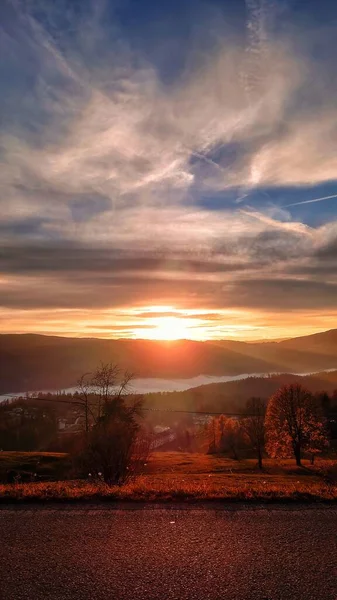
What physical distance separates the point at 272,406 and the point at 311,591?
191ft

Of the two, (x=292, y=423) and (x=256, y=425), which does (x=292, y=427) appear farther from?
(x=256, y=425)

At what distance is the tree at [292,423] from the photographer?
190 feet

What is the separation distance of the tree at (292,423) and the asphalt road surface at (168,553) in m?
53.8

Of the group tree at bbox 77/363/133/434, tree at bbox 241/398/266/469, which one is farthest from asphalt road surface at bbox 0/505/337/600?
tree at bbox 241/398/266/469

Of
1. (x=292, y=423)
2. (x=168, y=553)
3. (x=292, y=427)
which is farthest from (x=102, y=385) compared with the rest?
(x=168, y=553)

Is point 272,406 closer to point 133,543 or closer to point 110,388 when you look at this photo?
point 110,388

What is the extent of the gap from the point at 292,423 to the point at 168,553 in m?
56.4

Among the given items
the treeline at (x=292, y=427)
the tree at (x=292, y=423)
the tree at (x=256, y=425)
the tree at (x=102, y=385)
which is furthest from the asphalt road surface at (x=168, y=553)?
the tree at (x=256, y=425)

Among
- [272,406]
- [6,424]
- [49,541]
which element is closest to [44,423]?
[6,424]

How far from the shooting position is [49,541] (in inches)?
244

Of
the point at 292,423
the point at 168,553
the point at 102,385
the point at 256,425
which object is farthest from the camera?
the point at 256,425

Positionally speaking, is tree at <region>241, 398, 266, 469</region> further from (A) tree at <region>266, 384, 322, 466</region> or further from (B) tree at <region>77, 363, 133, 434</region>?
(B) tree at <region>77, 363, 133, 434</region>

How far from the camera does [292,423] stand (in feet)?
192

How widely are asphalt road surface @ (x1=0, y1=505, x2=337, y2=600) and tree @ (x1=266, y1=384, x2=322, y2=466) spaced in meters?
53.8
